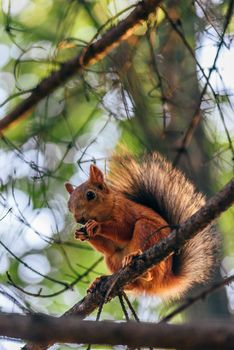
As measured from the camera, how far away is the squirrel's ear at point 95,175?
361 centimetres

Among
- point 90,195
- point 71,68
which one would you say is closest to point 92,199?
point 90,195

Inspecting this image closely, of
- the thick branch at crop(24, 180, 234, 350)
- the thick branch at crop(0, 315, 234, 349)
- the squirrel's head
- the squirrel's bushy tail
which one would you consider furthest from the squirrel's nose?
the thick branch at crop(0, 315, 234, 349)

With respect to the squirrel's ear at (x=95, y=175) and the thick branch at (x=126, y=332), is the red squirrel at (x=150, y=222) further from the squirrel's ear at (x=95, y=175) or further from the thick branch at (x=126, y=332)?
the thick branch at (x=126, y=332)

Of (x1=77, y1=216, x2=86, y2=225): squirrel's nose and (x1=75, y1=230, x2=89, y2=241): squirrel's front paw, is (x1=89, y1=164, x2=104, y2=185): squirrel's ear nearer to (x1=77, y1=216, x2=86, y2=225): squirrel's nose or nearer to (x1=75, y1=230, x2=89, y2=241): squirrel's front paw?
(x1=77, y1=216, x2=86, y2=225): squirrel's nose

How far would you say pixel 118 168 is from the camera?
3740 millimetres

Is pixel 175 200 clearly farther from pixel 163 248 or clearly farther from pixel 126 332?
pixel 126 332

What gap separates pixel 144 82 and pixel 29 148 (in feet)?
2.76

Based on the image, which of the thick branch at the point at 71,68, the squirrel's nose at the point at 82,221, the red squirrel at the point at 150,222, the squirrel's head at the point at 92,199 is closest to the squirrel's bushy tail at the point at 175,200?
the red squirrel at the point at 150,222

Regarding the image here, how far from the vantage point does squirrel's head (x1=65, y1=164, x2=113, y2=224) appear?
3467 mm

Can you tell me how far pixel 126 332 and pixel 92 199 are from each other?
2.42 m

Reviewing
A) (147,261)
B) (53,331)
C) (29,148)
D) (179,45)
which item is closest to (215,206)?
(147,261)

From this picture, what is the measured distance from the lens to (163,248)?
238 centimetres

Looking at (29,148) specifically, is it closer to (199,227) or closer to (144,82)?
(144,82)

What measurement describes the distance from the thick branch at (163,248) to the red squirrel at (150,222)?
45cm
